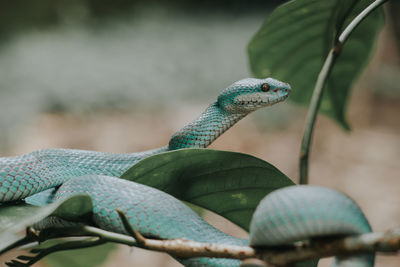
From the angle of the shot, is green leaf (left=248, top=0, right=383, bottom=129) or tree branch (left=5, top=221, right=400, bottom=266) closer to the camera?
tree branch (left=5, top=221, right=400, bottom=266)

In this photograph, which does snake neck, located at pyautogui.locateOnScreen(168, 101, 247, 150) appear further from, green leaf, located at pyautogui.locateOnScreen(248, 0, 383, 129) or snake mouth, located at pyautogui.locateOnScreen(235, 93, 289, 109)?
green leaf, located at pyautogui.locateOnScreen(248, 0, 383, 129)

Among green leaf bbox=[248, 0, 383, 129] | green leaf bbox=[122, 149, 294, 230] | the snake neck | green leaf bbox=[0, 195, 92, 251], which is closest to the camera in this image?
green leaf bbox=[0, 195, 92, 251]

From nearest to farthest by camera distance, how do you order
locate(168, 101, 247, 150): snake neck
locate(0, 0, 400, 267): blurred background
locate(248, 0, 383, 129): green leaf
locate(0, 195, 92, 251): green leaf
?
locate(0, 195, 92, 251): green leaf < locate(248, 0, 383, 129): green leaf < locate(168, 101, 247, 150): snake neck < locate(0, 0, 400, 267): blurred background

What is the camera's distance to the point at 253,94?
1.91m

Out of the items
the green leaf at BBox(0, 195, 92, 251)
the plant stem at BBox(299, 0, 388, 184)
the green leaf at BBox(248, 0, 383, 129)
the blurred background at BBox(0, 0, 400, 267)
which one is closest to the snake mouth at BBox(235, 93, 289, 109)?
the green leaf at BBox(248, 0, 383, 129)

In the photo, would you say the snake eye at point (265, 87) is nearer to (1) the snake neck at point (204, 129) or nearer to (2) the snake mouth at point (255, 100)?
(2) the snake mouth at point (255, 100)

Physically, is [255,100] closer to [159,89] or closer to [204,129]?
[204,129]

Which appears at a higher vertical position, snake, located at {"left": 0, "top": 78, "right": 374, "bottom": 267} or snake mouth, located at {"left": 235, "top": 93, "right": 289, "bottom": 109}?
snake mouth, located at {"left": 235, "top": 93, "right": 289, "bottom": 109}

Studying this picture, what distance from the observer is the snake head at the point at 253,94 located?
1874 millimetres

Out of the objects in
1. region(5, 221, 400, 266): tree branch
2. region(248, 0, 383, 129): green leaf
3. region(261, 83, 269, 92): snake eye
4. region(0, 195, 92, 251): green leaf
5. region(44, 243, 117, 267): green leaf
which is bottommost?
region(44, 243, 117, 267): green leaf

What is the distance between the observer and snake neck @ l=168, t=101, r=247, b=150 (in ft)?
5.81

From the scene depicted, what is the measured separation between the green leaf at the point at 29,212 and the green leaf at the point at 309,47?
3.34 ft

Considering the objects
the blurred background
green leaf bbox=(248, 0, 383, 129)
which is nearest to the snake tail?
green leaf bbox=(248, 0, 383, 129)

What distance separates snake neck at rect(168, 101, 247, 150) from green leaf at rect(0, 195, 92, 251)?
754 mm
